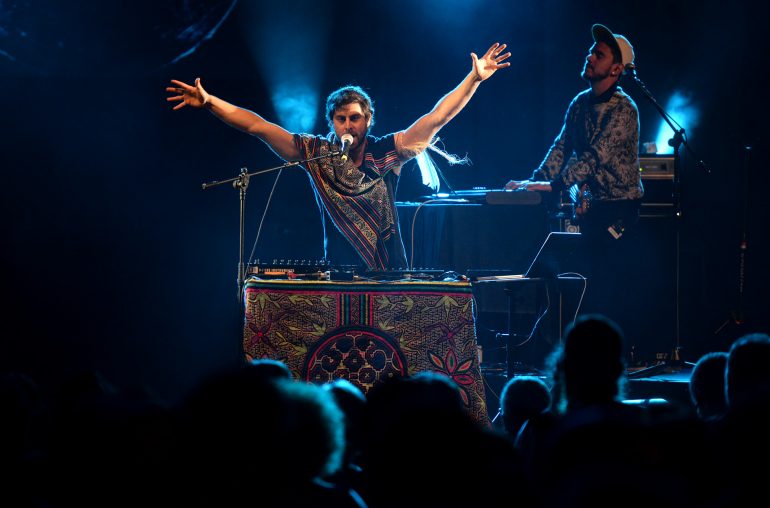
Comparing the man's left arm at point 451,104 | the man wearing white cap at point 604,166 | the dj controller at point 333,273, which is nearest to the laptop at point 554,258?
the man wearing white cap at point 604,166

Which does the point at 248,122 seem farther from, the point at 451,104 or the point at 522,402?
the point at 522,402

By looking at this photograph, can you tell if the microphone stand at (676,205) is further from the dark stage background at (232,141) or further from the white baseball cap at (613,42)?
the dark stage background at (232,141)

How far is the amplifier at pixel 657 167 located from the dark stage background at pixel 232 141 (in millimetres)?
476

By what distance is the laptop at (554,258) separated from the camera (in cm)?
632

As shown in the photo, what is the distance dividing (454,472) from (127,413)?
30.1 inches

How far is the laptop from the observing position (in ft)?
20.7

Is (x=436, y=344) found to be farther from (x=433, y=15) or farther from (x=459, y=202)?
(x=433, y=15)

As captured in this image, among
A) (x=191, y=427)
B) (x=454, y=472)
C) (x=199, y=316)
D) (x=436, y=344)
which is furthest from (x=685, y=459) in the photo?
(x=199, y=316)

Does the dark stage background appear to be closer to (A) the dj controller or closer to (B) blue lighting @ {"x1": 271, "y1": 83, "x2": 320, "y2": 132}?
(B) blue lighting @ {"x1": 271, "y1": 83, "x2": 320, "y2": 132}

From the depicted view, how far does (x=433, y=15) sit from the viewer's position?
8.34 m

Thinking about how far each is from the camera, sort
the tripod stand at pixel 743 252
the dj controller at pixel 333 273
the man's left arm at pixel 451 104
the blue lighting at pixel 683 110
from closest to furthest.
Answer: the dj controller at pixel 333 273 < the man's left arm at pixel 451 104 < the tripod stand at pixel 743 252 < the blue lighting at pixel 683 110

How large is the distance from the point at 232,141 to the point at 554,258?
10.0 feet

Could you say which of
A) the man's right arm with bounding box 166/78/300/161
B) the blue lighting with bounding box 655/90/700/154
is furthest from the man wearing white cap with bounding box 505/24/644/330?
the blue lighting with bounding box 655/90/700/154

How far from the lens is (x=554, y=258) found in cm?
644
